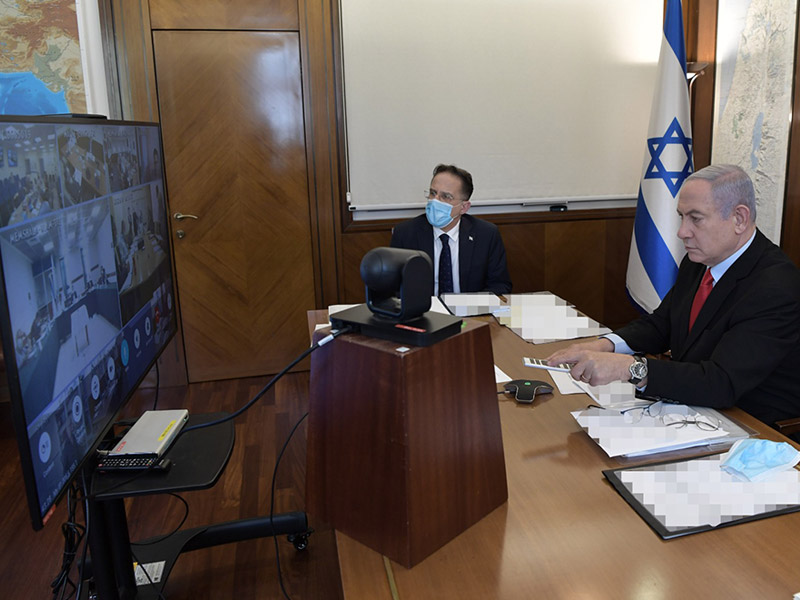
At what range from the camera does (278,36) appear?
139 inches

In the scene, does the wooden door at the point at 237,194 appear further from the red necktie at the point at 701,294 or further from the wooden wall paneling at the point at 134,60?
the red necktie at the point at 701,294

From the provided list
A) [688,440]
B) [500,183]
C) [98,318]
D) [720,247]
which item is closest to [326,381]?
[98,318]

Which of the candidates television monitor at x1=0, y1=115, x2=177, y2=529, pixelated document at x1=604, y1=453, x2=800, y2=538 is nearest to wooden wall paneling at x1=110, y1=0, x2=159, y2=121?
television monitor at x1=0, y1=115, x2=177, y2=529

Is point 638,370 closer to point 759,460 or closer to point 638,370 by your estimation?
point 638,370

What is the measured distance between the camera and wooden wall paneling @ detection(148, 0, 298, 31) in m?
3.40

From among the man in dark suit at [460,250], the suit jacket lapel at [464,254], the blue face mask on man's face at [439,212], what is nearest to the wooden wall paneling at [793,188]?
the man in dark suit at [460,250]

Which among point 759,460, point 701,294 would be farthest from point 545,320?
point 759,460

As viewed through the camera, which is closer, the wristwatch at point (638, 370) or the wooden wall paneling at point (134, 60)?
the wristwatch at point (638, 370)

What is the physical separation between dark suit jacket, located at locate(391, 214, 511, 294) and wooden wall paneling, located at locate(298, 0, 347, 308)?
2.80 feet

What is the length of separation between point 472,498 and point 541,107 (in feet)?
10.8

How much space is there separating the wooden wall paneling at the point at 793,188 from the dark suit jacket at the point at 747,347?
180cm

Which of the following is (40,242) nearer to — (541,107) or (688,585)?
(688,585)

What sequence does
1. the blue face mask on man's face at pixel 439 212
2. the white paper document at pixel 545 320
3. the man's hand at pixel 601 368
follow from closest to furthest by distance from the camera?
the man's hand at pixel 601 368
the white paper document at pixel 545 320
the blue face mask on man's face at pixel 439 212

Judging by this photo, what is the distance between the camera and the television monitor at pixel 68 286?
0.88 m
